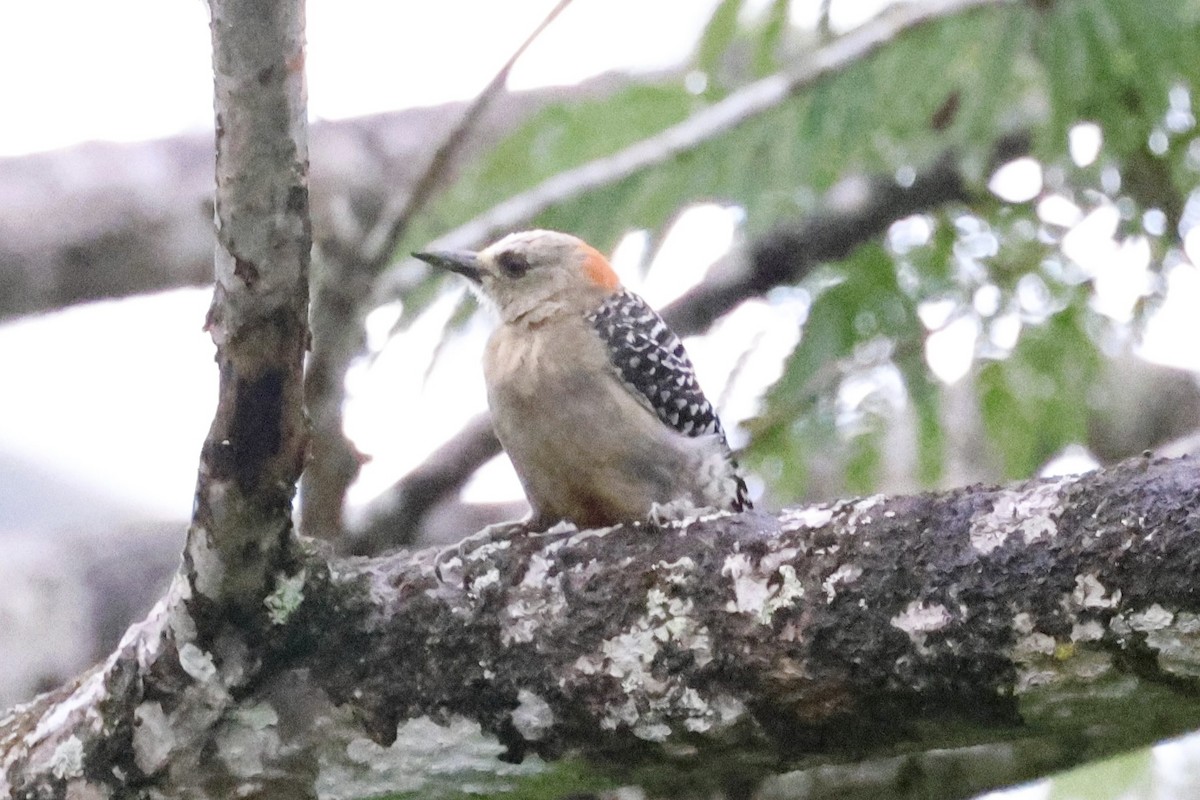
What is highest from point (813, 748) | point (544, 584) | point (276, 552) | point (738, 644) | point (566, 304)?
point (566, 304)

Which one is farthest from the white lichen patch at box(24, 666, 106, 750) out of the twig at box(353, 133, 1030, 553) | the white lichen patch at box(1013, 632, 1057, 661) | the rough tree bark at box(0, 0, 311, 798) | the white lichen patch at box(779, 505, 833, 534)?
the twig at box(353, 133, 1030, 553)

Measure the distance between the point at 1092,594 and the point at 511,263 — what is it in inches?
112

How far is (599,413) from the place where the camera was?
4.46m

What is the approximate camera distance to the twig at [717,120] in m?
5.45

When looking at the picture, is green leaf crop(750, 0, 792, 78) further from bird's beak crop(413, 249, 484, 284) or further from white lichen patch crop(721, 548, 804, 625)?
white lichen patch crop(721, 548, 804, 625)

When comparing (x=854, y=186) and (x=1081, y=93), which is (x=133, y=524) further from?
(x=1081, y=93)

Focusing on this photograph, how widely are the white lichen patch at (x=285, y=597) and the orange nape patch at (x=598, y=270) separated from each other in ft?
6.73

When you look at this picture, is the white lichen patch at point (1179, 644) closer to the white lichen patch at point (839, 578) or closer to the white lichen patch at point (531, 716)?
the white lichen patch at point (839, 578)

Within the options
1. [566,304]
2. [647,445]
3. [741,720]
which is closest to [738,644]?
[741,720]

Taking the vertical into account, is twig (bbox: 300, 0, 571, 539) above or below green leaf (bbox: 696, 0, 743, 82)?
below

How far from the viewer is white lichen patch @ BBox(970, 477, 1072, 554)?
8.91 feet

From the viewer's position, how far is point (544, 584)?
10.6 feet

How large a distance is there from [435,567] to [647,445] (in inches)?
46.7

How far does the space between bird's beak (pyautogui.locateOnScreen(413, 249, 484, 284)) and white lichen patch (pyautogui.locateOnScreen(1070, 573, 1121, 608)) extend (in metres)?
2.81
